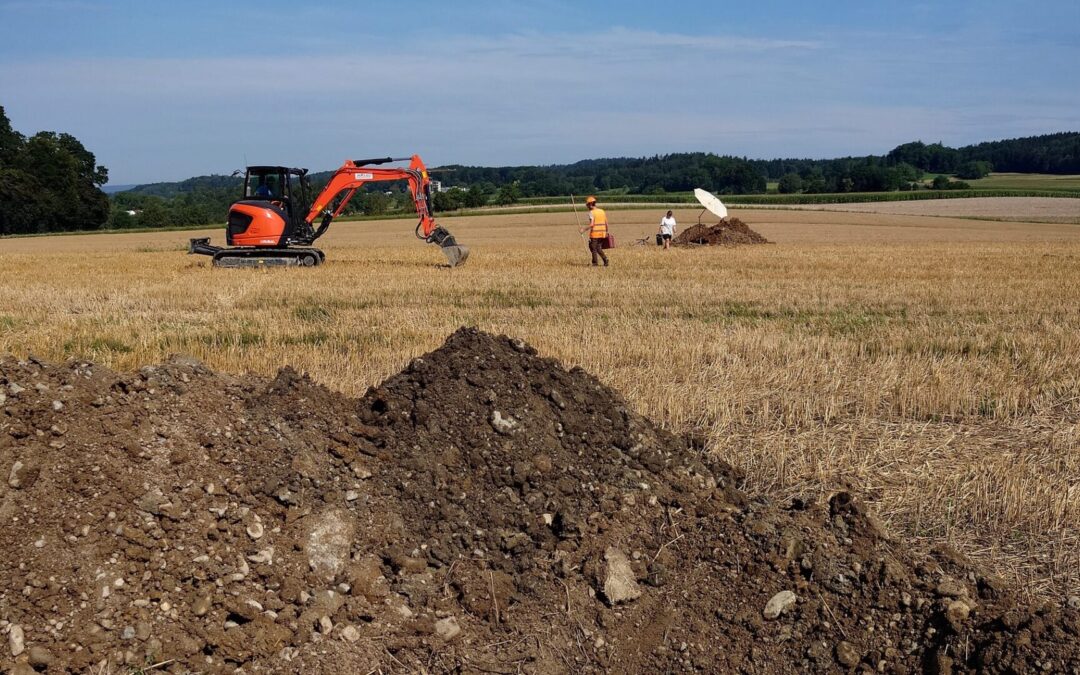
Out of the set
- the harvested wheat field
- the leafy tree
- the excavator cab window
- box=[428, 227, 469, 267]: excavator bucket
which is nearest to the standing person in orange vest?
box=[428, 227, 469, 267]: excavator bucket

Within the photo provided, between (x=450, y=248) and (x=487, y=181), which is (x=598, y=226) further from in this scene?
(x=487, y=181)

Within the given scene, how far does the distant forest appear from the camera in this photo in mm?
70250

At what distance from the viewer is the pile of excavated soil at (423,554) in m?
4.25

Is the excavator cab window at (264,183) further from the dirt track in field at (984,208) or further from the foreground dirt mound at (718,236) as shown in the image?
the dirt track in field at (984,208)

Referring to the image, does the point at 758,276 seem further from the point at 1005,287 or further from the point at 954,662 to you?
the point at 954,662

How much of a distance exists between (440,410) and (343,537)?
3.78ft

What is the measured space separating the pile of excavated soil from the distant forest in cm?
3791

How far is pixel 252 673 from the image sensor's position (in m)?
4.16

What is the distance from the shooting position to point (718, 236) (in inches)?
1179

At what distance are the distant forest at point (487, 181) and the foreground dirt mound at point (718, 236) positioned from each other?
1653cm

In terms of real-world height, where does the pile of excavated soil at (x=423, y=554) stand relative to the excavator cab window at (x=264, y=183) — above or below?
below

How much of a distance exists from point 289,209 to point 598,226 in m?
6.83

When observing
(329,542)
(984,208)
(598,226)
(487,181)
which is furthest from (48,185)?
(329,542)

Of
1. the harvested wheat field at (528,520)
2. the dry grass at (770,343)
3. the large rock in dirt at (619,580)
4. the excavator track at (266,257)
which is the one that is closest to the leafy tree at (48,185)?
the dry grass at (770,343)
